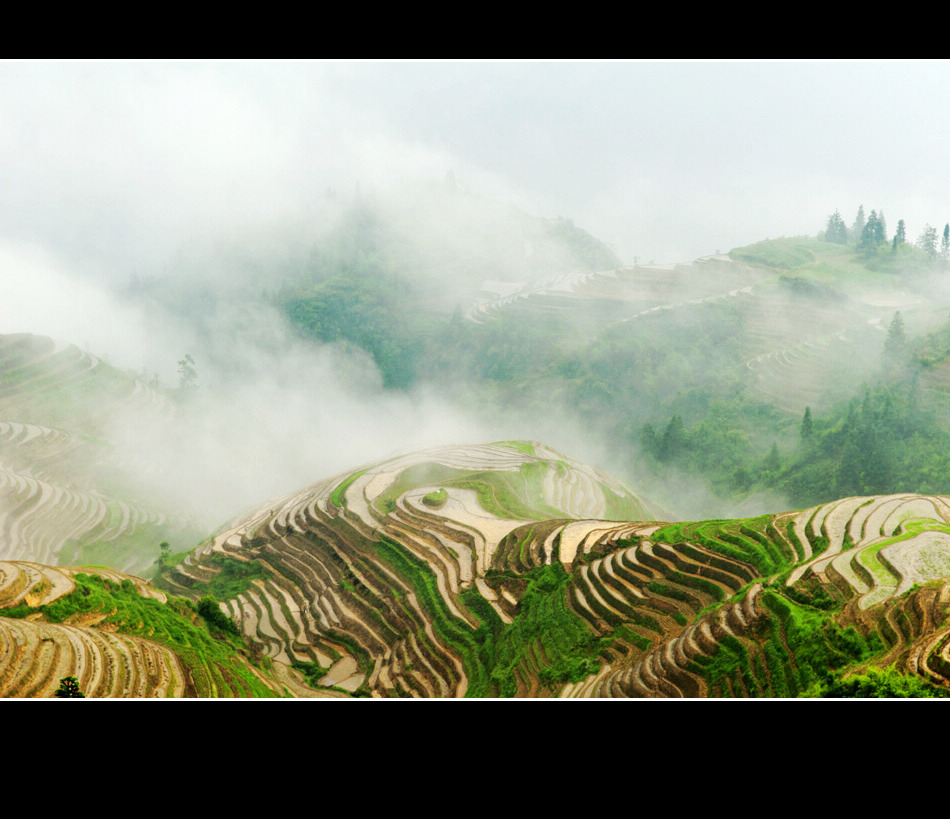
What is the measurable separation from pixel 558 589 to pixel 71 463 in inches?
719

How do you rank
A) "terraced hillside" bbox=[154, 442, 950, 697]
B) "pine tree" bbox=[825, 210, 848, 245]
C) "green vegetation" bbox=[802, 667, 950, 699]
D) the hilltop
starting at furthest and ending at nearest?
"pine tree" bbox=[825, 210, 848, 245], "terraced hillside" bbox=[154, 442, 950, 697], the hilltop, "green vegetation" bbox=[802, 667, 950, 699]

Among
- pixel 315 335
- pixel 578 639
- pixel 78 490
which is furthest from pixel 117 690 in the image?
pixel 315 335

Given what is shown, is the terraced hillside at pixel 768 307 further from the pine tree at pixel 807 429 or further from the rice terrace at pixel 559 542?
the pine tree at pixel 807 429

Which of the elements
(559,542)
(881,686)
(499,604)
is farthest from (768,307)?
(881,686)

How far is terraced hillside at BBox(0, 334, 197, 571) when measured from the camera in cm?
1797

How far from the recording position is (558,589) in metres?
10.9

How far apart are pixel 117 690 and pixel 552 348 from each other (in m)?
30.3

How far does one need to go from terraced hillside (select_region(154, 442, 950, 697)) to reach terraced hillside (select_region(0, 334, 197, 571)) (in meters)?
4.31

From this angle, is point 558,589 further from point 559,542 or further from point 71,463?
point 71,463

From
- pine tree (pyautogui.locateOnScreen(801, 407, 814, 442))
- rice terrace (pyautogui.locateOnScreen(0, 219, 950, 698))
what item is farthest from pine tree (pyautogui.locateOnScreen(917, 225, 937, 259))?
pine tree (pyautogui.locateOnScreen(801, 407, 814, 442))

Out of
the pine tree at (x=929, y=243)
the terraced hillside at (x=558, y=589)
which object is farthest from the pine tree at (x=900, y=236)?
the terraced hillside at (x=558, y=589)

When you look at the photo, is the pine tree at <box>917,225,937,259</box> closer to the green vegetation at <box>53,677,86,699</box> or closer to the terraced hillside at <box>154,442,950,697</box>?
the terraced hillside at <box>154,442,950,697</box>

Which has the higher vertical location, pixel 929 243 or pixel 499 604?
pixel 929 243

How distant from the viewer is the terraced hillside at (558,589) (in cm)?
674
